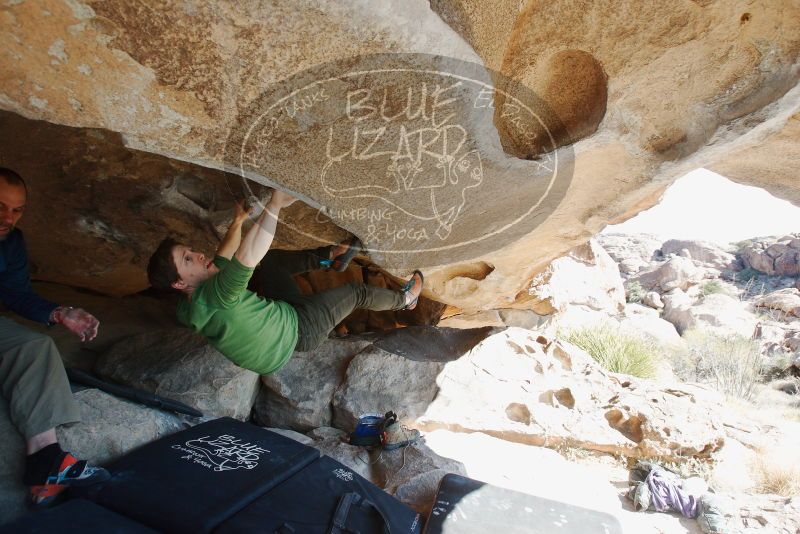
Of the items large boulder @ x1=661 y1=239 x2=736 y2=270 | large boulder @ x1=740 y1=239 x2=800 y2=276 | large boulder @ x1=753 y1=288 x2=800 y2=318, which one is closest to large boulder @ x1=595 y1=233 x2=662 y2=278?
large boulder @ x1=661 y1=239 x2=736 y2=270

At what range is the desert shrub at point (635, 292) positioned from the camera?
1716 centimetres

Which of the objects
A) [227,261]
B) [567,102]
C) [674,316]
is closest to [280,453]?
[227,261]

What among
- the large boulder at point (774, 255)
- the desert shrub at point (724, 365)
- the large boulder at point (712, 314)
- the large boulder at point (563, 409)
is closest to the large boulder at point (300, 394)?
the large boulder at point (563, 409)

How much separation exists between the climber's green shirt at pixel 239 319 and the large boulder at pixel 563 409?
164 centimetres

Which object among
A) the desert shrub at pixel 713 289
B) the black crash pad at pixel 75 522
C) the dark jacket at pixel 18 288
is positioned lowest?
the black crash pad at pixel 75 522

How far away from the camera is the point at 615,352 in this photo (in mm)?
7406

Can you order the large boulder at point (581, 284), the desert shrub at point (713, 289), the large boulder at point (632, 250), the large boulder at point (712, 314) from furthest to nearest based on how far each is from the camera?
the large boulder at point (632, 250) → the desert shrub at point (713, 289) → the large boulder at point (712, 314) → the large boulder at point (581, 284)

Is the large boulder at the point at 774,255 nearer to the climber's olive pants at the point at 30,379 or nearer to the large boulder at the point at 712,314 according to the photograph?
the large boulder at the point at 712,314

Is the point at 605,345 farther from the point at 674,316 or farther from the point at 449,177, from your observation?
the point at 674,316

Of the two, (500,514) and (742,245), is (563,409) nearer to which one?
(500,514)

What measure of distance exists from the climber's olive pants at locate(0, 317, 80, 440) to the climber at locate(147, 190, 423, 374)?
536 mm

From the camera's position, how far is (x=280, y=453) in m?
2.19

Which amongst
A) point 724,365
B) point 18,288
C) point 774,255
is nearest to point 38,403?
point 18,288

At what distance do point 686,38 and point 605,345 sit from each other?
265 inches
